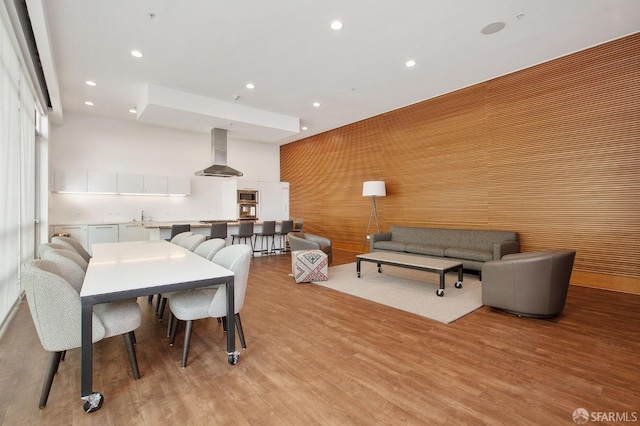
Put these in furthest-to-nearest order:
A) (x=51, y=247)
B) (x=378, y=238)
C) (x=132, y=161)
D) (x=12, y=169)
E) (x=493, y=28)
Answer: (x=132, y=161) → (x=378, y=238) → (x=493, y=28) → (x=12, y=169) → (x=51, y=247)

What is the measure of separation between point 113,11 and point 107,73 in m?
1.96

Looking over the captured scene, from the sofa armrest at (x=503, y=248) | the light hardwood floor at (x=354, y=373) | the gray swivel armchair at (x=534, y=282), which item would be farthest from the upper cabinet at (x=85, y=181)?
the sofa armrest at (x=503, y=248)

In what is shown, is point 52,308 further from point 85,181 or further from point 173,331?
point 85,181

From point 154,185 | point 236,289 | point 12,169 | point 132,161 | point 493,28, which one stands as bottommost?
point 236,289

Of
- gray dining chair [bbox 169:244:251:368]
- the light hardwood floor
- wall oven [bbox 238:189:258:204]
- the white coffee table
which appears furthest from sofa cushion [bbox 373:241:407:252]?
wall oven [bbox 238:189:258:204]

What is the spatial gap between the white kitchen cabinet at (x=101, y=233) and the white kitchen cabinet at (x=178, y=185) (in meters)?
1.55

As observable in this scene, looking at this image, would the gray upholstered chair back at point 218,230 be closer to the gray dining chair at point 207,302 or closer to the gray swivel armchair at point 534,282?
the gray dining chair at point 207,302

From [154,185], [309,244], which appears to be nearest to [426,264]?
[309,244]

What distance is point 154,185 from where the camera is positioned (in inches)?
298

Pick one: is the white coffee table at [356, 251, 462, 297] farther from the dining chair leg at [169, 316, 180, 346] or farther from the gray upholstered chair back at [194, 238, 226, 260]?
the dining chair leg at [169, 316, 180, 346]

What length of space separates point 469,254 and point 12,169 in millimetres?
6222

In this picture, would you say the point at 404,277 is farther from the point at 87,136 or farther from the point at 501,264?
the point at 87,136

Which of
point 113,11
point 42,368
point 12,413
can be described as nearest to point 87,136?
point 113,11

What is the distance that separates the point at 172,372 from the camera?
2.25 metres
